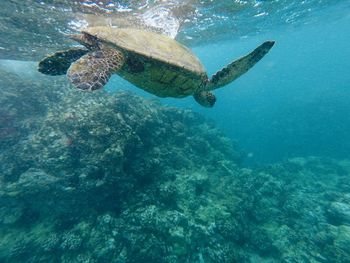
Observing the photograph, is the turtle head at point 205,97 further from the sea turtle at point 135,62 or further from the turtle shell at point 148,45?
the turtle shell at point 148,45

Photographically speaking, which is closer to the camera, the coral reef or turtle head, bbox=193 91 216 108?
turtle head, bbox=193 91 216 108

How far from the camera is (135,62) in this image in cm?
547

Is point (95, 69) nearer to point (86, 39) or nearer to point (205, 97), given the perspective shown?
point (86, 39)

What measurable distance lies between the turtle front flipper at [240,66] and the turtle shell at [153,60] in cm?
60

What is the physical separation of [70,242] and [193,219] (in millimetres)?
4564

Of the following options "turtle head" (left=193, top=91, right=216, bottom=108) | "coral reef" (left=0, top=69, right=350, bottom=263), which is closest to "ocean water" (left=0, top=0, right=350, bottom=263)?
"coral reef" (left=0, top=69, right=350, bottom=263)

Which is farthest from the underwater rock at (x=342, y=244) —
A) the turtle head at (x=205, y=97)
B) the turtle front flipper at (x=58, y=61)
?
the turtle front flipper at (x=58, y=61)

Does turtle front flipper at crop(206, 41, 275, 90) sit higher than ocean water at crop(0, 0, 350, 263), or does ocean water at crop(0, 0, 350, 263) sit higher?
turtle front flipper at crop(206, 41, 275, 90)

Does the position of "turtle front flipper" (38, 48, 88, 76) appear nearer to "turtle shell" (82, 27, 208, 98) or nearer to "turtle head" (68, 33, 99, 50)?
"turtle head" (68, 33, 99, 50)

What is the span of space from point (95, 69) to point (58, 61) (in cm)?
184

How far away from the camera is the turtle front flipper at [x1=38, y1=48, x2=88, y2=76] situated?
18.5 ft

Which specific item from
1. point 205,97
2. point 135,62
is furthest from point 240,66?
point 135,62

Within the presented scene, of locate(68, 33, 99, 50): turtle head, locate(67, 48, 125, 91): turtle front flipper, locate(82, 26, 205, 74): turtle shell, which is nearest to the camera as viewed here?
locate(67, 48, 125, 91): turtle front flipper

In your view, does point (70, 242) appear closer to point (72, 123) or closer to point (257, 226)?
point (72, 123)
